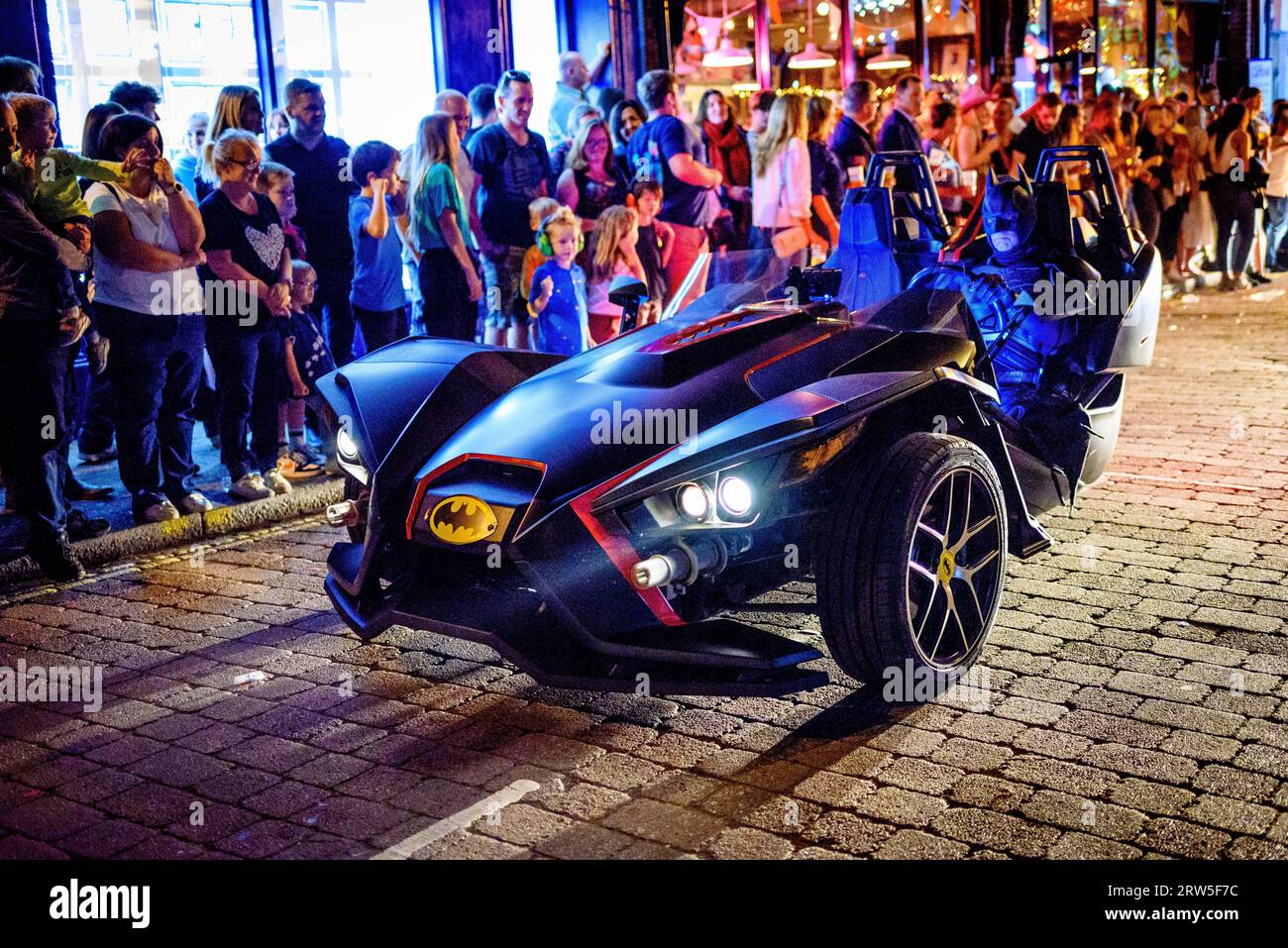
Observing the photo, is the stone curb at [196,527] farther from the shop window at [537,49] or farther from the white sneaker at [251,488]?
the shop window at [537,49]

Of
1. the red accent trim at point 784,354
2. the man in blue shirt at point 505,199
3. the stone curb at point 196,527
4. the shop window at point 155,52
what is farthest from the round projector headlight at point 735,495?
the shop window at point 155,52

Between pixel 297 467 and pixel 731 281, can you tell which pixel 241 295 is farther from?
pixel 731 281

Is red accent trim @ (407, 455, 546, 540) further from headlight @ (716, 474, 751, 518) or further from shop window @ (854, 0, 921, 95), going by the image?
shop window @ (854, 0, 921, 95)

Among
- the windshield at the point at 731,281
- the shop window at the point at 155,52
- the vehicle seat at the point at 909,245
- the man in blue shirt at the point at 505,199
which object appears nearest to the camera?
the windshield at the point at 731,281

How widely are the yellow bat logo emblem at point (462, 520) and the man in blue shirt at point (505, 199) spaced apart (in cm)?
507

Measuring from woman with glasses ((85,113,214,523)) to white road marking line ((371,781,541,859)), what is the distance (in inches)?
146

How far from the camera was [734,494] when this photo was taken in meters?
4.22

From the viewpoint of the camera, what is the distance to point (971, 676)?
15.8ft

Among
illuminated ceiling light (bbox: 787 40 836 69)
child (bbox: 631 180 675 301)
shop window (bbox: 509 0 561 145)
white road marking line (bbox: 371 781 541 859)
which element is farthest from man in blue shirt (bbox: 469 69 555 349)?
illuminated ceiling light (bbox: 787 40 836 69)

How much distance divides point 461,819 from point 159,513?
12.5ft

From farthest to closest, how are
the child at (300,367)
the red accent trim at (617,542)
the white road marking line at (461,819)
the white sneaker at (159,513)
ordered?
the child at (300,367), the white sneaker at (159,513), the red accent trim at (617,542), the white road marking line at (461,819)

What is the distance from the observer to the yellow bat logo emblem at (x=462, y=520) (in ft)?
14.0

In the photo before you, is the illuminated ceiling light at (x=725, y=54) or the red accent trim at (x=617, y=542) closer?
the red accent trim at (x=617, y=542)
